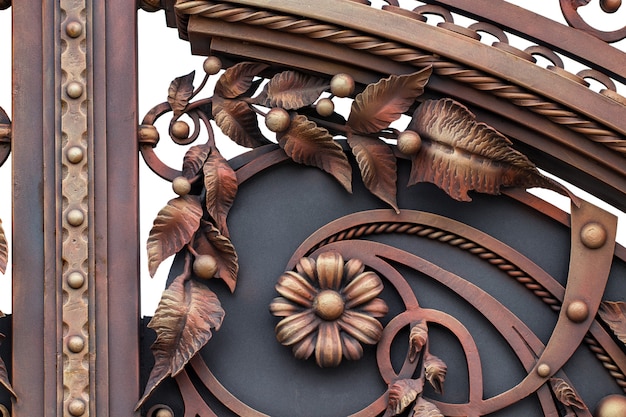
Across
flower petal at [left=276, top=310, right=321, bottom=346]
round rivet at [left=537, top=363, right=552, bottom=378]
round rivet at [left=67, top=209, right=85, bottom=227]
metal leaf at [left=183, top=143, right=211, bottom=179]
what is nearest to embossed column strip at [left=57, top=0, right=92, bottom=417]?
round rivet at [left=67, top=209, right=85, bottom=227]

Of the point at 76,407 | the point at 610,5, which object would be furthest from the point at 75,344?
the point at 610,5

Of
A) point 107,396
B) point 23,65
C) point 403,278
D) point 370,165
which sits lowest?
point 107,396

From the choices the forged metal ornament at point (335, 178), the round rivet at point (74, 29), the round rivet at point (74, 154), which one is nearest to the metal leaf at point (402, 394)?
the forged metal ornament at point (335, 178)

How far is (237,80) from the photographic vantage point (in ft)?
5.19

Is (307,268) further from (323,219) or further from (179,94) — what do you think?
(179,94)

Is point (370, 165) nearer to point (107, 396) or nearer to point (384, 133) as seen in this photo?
point (384, 133)

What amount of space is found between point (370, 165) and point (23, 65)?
0.41 metres

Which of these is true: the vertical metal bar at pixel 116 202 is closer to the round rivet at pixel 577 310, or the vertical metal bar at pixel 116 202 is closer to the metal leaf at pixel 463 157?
the metal leaf at pixel 463 157

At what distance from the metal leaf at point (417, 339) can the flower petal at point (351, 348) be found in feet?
0.18

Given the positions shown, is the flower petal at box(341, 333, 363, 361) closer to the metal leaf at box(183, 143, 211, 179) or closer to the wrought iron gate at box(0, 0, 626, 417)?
the wrought iron gate at box(0, 0, 626, 417)

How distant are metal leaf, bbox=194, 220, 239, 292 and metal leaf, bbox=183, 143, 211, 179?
0.06 meters

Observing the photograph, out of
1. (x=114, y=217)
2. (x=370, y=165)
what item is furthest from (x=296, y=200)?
(x=114, y=217)

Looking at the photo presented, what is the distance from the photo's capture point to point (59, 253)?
1.54 metres

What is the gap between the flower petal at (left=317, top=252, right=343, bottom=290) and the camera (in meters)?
1.54
